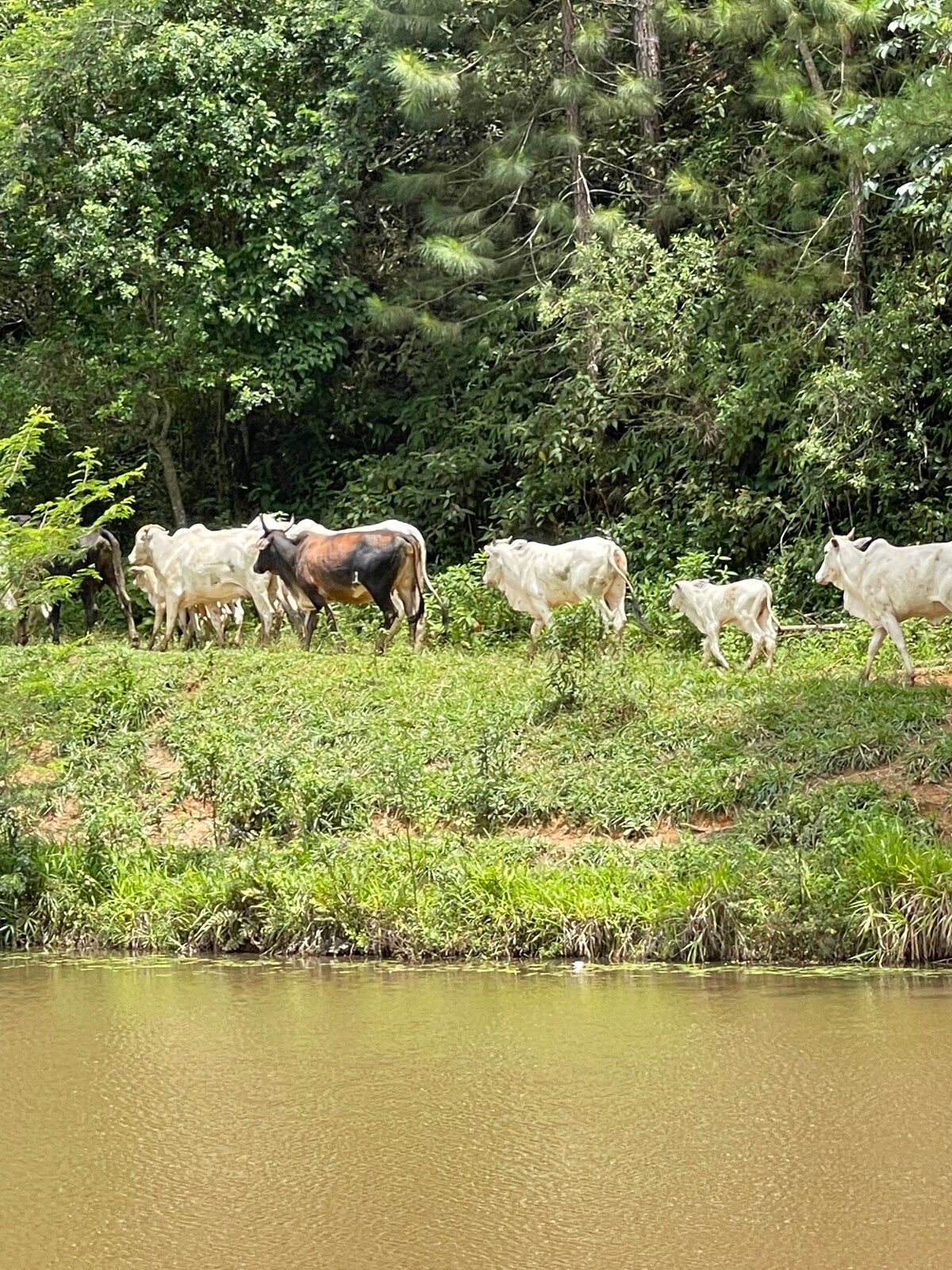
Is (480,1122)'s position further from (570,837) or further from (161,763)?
(161,763)

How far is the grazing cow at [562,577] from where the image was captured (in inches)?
527

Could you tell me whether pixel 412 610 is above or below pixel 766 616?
above

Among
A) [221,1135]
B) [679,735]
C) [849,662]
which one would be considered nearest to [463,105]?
[849,662]

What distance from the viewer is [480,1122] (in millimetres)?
5652

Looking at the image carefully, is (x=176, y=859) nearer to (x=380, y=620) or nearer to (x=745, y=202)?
(x=380, y=620)

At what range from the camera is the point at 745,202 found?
676 inches

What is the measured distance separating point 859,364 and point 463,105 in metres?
5.93

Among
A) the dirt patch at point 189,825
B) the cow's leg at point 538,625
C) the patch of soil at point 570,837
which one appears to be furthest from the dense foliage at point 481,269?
the dirt patch at point 189,825

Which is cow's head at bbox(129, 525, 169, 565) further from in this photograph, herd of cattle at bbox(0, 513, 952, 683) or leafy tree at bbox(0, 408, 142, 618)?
leafy tree at bbox(0, 408, 142, 618)

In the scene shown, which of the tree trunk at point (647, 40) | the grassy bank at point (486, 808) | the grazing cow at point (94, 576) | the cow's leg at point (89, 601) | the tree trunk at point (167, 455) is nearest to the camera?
the grassy bank at point (486, 808)

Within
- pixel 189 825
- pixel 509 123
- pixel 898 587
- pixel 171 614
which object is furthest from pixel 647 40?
pixel 189 825

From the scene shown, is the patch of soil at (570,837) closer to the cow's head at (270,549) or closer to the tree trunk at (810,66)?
the cow's head at (270,549)

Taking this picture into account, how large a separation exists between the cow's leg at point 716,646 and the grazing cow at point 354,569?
289cm

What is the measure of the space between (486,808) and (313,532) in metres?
5.35
